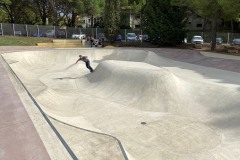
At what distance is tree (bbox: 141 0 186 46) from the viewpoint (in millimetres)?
31703

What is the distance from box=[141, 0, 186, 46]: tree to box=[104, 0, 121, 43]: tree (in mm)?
3787

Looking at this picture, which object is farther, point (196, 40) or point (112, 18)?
point (196, 40)

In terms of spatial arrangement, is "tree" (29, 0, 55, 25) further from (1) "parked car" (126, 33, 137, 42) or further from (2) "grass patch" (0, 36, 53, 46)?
(1) "parked car" (126, 33, 137, 42)

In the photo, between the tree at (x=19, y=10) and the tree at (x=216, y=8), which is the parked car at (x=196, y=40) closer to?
the tree at (x=216, y=8)

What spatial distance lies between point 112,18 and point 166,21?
687 cm

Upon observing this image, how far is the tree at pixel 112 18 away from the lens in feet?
109

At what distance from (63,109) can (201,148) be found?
6334 mm

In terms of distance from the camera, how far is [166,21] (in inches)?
1253

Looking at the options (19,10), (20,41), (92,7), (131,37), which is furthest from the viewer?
(19,10)

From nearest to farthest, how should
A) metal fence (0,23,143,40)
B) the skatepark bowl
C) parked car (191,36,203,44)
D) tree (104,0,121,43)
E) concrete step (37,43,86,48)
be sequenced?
the skatepark bowl, concrete step (37,43,86,48), tree (104,0,121,43), metal fence (0,23,143,40), parked car (191,36,203,44)

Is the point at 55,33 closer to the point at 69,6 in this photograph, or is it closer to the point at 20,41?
the point at 20,41

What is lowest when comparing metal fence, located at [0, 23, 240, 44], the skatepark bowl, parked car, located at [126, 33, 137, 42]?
the skatepark bowl

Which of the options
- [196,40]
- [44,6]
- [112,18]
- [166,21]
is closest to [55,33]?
[112,18]

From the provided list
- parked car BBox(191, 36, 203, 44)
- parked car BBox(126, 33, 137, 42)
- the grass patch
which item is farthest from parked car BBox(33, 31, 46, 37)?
parked car BBox(191, 36, 203, 44)
